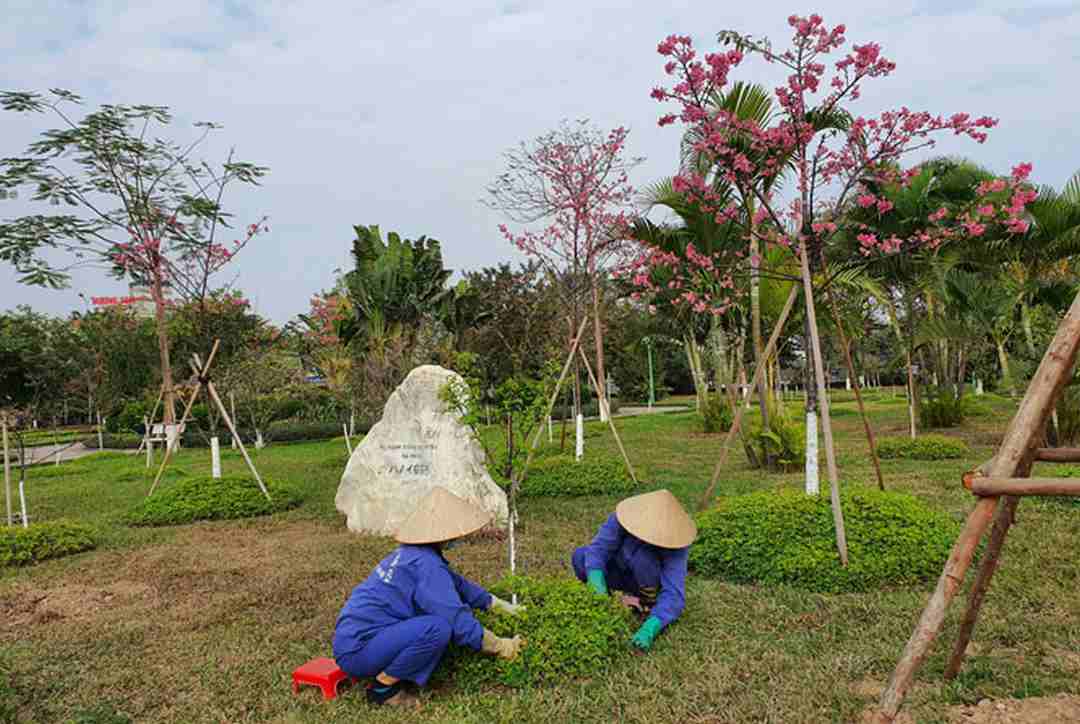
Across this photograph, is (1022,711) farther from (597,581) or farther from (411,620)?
(411,620)

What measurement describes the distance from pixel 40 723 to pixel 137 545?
482cm

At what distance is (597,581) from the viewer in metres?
4.54

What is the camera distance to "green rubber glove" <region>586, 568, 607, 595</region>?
450cm

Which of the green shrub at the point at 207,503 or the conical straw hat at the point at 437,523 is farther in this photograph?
the green shrub at the point at 207,503

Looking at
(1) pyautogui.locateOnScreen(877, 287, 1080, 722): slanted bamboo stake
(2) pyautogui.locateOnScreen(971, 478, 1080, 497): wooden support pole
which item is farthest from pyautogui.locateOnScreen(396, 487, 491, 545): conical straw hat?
(2) pyautogui.locateOnScreen(971, 478, 1080, 497): wooden support pole

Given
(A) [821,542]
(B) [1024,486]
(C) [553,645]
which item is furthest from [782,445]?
(B) [1024,486]

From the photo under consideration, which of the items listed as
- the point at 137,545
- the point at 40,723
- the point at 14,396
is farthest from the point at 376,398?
the point at 40,723

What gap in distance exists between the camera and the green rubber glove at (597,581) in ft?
14.8

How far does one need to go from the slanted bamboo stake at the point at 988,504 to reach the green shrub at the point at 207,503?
8.52 m

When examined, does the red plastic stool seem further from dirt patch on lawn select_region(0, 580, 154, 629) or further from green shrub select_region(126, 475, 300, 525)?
green shrub select_region(126, 475, 300, 525)

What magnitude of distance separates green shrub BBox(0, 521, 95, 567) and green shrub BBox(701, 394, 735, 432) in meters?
14.2

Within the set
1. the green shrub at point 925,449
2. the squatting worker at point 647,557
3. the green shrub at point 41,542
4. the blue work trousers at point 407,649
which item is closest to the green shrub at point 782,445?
the green shrub at point 925,449

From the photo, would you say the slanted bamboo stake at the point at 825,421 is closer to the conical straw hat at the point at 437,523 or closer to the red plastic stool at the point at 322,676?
the conical straw hat at the point at 437,523

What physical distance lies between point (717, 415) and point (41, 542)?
48.8ft
